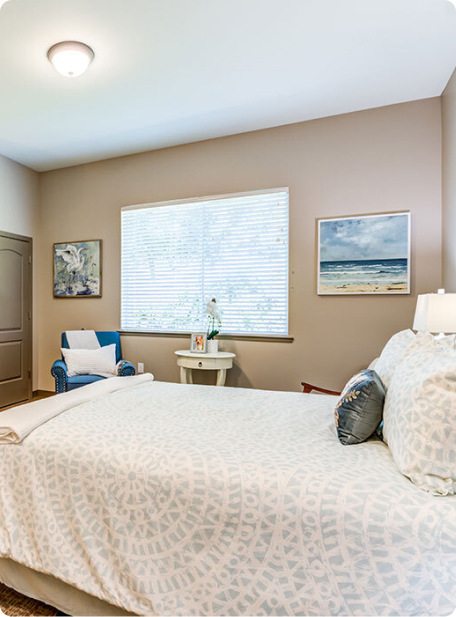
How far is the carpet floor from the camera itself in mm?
1426

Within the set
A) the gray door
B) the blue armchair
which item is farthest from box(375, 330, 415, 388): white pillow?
the gray door

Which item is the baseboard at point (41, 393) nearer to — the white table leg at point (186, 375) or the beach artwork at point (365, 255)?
the white table leg at point (186, 375)

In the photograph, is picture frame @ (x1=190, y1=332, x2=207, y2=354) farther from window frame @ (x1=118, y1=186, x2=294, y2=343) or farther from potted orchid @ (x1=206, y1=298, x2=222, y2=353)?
window frame @ (x1=118, y1=186, x2=294, y2=343)

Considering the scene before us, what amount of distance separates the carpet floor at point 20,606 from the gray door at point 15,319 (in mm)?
3289

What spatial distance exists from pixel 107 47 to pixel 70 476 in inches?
104

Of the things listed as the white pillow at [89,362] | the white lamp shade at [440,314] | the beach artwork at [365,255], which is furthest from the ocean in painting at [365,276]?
the white pillow at [89,362]

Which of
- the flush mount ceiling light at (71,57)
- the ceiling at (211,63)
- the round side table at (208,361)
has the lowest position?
the round side table at (208,361)

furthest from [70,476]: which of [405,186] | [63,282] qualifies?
[63,282]

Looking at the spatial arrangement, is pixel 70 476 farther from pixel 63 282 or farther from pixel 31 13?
pixel 63 282

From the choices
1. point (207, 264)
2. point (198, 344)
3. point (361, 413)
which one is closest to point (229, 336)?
point (198, 344)

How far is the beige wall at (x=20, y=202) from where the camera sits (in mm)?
4379

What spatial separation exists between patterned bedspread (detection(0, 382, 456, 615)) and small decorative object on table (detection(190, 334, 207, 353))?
2060 millimetres

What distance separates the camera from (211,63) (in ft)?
8.72

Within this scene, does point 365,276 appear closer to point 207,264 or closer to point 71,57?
point 207,264
